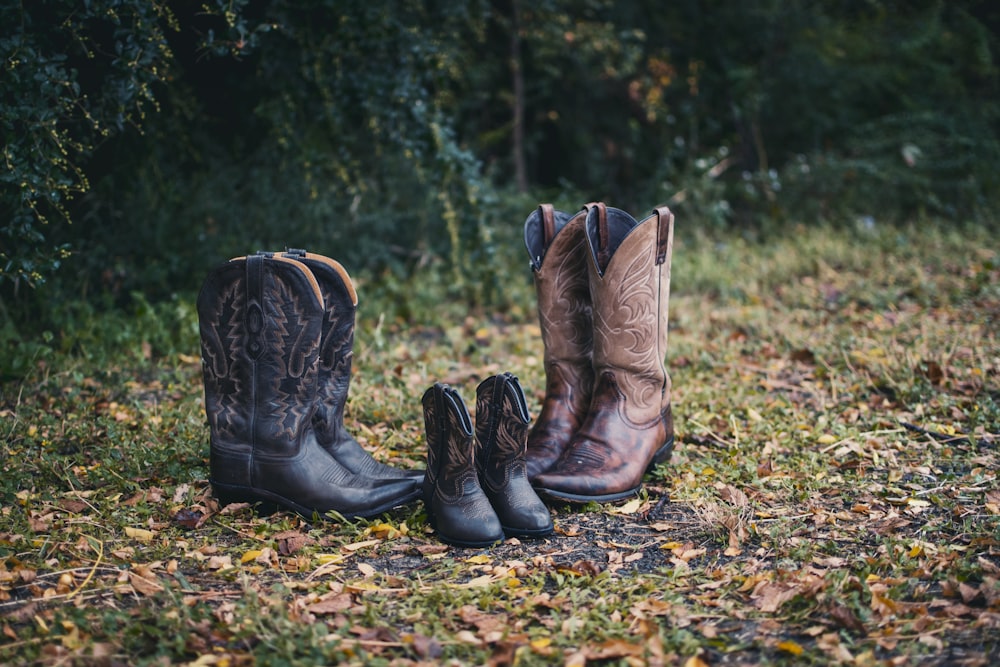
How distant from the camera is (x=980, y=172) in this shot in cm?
704

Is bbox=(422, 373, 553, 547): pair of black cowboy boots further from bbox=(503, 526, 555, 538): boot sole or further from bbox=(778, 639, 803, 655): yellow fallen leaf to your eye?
bbox=(778, 639, 803, 655): yellow fallen leaf

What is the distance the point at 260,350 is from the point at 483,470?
2.37 feet

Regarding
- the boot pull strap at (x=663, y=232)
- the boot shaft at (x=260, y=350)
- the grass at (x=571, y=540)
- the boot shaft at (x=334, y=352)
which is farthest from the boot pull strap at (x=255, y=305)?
the boot pull strap at (x=663, y=232)

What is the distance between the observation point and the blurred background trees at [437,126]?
329 centimetres

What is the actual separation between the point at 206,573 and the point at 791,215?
21.1ft

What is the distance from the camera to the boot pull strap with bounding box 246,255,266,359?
2.32 meters

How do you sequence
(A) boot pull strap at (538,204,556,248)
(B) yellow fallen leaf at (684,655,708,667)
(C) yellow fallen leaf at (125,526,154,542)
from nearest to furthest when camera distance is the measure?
(B) yellow fallen leaf at (684,655,708,667) < (C) yellow fallen leaf at (125,526,154,542) < (A) boot pull strap at (538,204,556,248)

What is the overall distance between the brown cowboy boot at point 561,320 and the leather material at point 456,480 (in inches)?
19.8

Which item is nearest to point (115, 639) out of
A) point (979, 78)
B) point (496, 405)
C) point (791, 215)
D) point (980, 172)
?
point (496, 405)

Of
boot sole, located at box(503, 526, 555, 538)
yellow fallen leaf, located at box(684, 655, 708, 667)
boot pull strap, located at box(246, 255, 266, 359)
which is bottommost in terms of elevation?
yellow fallen leaf, located at box(684, 655, 708, 667)

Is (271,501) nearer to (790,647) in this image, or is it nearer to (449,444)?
(449,444)

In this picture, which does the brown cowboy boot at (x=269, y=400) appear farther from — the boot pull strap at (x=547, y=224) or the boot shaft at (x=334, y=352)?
the boot pull strap at (x=547, y=224)

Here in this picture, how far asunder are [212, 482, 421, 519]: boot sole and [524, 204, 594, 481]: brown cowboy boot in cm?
54

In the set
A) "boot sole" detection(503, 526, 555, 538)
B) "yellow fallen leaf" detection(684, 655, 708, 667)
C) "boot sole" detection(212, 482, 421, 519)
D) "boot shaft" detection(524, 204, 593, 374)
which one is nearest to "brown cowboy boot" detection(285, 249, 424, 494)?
"boot sole" detection(212, 482, 421, 519)
